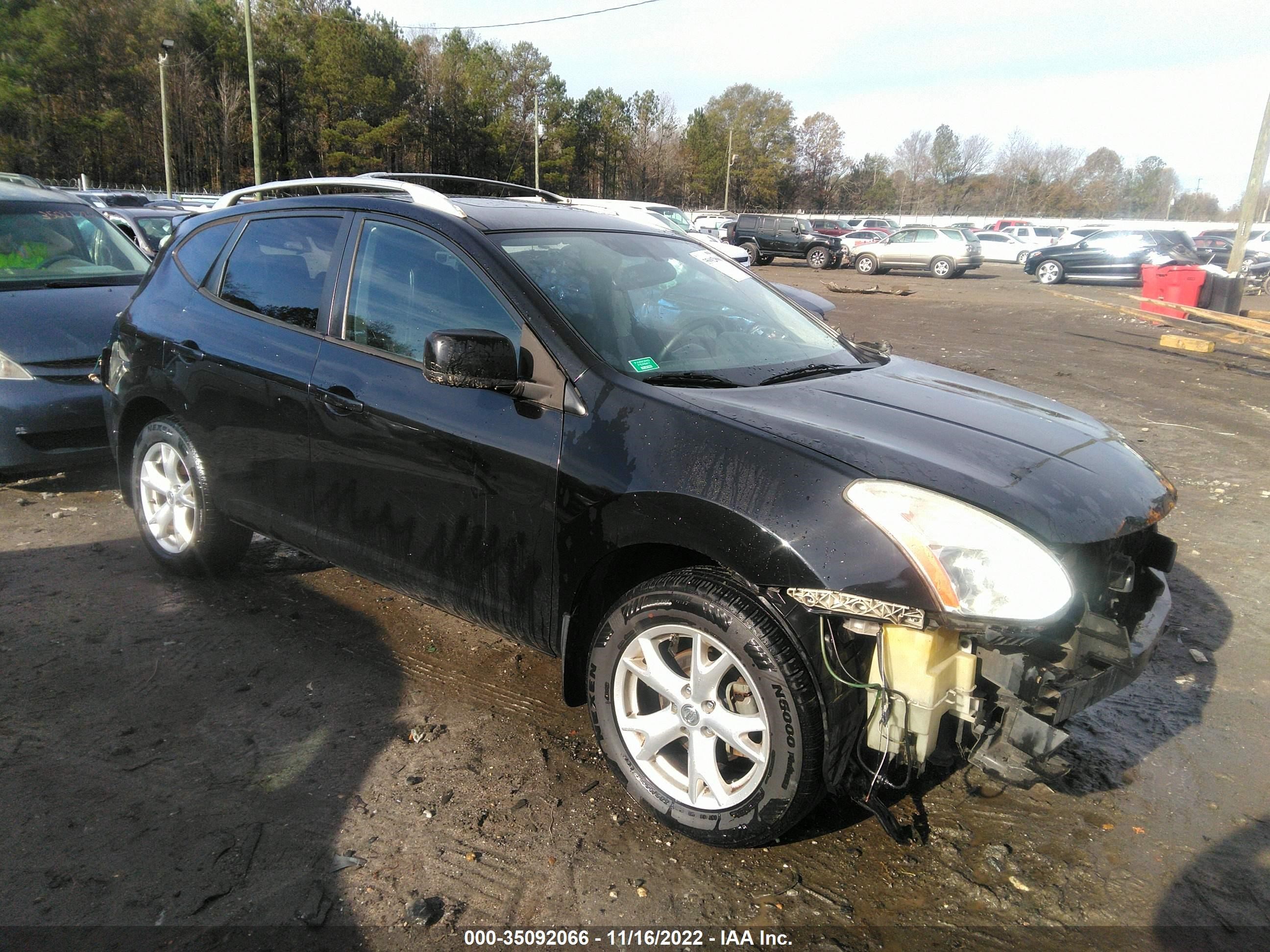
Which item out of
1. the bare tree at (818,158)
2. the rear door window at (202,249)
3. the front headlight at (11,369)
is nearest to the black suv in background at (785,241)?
the front headlight at (11,369)

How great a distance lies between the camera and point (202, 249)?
4223 millimetres

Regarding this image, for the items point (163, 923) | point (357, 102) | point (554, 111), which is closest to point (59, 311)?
point (163, 923)

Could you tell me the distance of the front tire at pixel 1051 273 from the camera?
89.2ft

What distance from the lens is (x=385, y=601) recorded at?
4.24m

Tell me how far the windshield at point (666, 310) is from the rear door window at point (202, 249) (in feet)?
5.82

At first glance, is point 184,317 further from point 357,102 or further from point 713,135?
point 713,135

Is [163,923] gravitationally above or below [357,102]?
below

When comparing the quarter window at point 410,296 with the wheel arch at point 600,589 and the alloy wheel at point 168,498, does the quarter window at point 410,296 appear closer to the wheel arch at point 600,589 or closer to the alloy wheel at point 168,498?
the wheel arch at point 600,589

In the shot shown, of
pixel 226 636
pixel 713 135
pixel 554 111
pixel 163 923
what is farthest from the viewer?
pixel 713 135

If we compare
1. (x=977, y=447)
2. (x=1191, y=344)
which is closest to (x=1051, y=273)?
(x=1191, y=344)

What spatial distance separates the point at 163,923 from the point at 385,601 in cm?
208

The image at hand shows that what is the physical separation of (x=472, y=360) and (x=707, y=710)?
1270mm

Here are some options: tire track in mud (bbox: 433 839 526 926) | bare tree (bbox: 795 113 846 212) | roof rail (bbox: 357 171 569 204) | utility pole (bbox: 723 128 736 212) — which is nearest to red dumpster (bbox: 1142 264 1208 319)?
roof rail (bbox: 357 171 569 204)

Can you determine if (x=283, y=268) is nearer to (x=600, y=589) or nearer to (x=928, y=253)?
(x=600, y=589)
